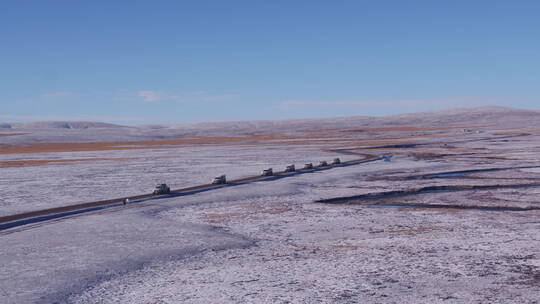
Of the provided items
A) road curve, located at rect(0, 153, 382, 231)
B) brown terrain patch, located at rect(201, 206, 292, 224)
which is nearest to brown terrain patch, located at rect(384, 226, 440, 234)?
brown terrain patch, located at rect(201, 206, 292, 224)

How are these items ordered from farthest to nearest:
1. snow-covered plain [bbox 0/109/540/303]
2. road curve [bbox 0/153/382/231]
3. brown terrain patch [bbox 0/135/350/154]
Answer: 1. brown terrain patch [bbox 0/135/350/154]
2. road curve [bbox 0/153/382/231]
3. snow-covered plain [bbox 0/109/540/303]

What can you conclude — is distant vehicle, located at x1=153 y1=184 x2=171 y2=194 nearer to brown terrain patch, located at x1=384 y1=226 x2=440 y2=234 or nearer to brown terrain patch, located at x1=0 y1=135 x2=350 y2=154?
brown terrain patch, located at x1=384 y1=226 x2=440 y2=234

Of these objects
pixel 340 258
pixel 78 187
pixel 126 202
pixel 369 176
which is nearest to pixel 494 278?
pixel 340 258

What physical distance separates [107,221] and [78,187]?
8738mm

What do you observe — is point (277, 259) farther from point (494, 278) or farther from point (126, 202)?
point (126, 202)

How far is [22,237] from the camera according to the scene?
482 inches

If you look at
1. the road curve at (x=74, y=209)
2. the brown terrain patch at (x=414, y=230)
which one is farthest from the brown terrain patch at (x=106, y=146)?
the brown terrain patch at (x=414, y=230)

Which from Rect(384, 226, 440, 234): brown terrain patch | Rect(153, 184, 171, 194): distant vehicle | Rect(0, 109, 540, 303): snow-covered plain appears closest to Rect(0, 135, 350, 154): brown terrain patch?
Rect(153, 184, 171, 194): distant vehicle

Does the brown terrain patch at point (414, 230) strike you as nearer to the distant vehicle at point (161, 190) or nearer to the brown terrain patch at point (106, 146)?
the distant vehicle at point (161, 190)

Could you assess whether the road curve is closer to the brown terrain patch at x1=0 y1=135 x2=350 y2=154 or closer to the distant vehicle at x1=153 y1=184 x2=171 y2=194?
the distant vehicle at x1=153 y1=184 x2=171 y2=194

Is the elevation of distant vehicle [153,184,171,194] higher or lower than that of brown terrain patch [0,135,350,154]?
higher

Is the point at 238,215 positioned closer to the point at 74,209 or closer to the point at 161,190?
the point at 74,209

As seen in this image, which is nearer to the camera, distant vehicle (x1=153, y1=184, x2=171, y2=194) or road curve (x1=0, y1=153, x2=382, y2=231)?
road curve (x1=0, y1=153, x2=382, y2=231)

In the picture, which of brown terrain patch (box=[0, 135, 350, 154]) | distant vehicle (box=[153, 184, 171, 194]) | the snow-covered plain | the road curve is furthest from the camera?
brown terrain patch (box=[0, 135, 350, 154])
